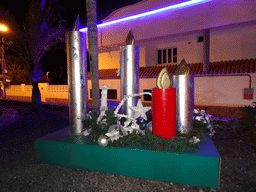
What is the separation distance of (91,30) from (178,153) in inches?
119

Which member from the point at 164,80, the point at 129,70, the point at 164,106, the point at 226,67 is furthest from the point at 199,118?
the point at 226,67

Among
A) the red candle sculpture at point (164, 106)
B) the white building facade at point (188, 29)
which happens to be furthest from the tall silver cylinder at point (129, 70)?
the white building facade at point (188, 29)

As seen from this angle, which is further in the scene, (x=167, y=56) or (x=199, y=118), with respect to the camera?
(x=167, y=56)

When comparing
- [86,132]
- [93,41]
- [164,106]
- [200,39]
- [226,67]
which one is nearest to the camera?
[164,106]

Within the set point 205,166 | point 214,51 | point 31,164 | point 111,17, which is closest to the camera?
point 205,166

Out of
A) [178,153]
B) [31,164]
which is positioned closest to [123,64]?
[178,153]

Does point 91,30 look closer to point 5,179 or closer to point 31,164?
point 31,164

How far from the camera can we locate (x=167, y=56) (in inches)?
408

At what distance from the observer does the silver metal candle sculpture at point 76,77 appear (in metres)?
3.12

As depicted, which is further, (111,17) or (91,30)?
(111,17)

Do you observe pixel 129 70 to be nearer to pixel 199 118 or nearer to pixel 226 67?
pixel 199 118

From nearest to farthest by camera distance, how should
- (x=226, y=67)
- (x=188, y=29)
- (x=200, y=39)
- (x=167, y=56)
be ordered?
1. (x=226, y=67)
2. (x=188, y=29)
3. (x=200, y=39)
4. (x=167, y=56)

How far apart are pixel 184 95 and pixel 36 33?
7.42 meters

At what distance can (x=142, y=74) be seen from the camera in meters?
10.2
